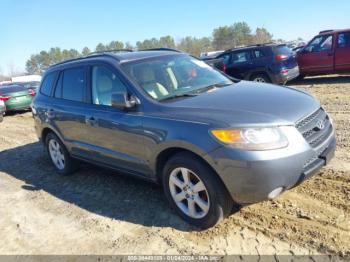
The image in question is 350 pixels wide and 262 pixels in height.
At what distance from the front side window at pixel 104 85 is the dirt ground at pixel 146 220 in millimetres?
1302

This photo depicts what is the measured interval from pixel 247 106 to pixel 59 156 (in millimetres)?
3818

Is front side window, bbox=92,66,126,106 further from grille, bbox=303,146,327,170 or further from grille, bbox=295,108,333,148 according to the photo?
grille, bbox=303,146,327,170

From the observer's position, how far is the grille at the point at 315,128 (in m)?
3.71

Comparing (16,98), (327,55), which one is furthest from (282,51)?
(16,98)

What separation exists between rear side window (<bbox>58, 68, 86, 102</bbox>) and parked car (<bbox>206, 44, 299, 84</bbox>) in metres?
6.99

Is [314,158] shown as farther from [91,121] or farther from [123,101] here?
[91,121]

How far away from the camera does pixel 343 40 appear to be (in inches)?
502

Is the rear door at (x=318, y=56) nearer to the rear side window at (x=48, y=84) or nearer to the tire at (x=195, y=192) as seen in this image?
the rear side window at (x=48, y=84)

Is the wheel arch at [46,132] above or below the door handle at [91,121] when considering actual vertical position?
Result: below

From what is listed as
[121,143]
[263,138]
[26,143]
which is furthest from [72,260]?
[26,143]

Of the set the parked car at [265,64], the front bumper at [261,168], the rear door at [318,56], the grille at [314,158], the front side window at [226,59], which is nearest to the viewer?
the front bumper at [261,168]

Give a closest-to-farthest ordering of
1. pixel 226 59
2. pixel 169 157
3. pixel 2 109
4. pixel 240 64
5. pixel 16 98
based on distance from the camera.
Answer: pixel 169 157 < pixel 240 64 < pixel 226 59 < pixel 2 109 < pixel 16 98

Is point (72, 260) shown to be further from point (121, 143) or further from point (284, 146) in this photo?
point (284, 146)

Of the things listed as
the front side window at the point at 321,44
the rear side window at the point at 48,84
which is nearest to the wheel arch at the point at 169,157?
the rear side window at the point at 48,84
